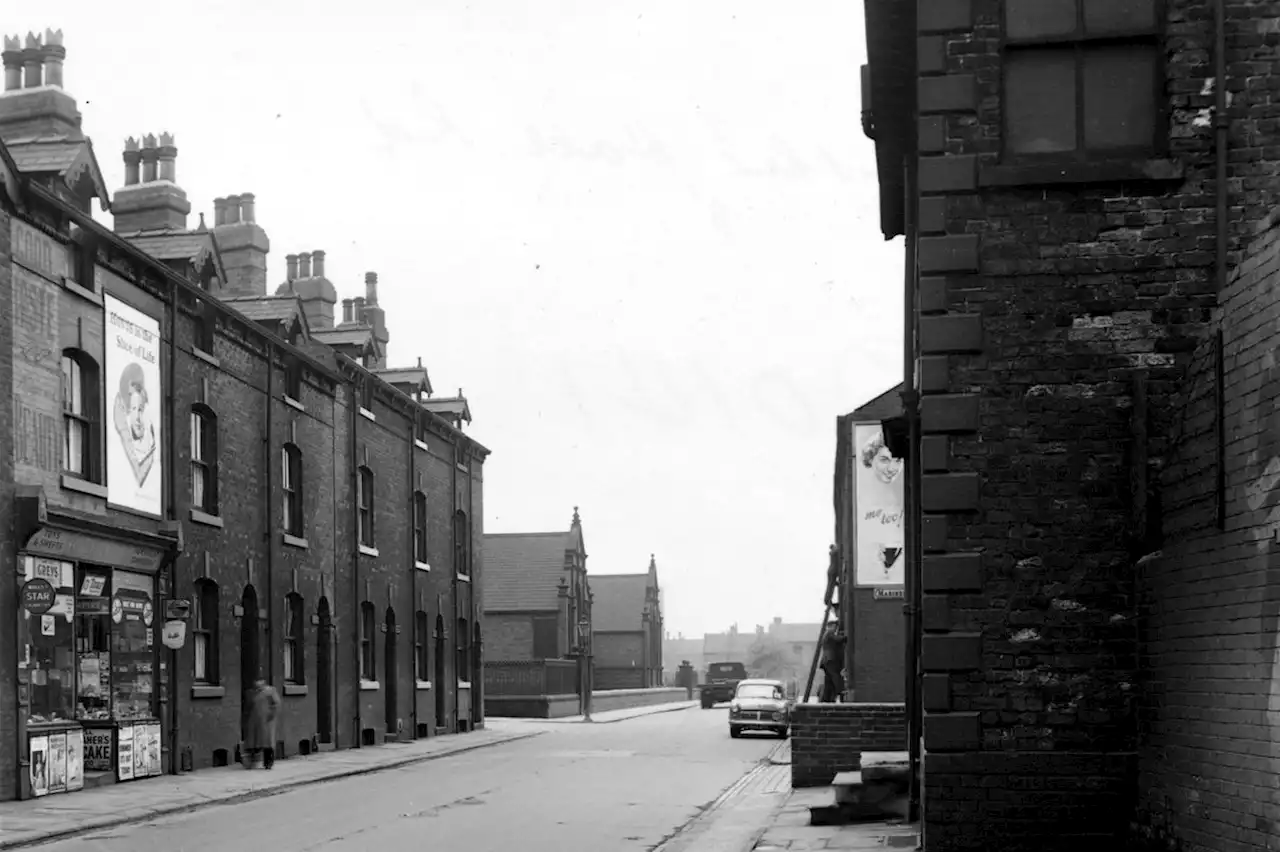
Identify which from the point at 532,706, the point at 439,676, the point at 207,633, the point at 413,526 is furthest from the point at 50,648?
the point at 532,706

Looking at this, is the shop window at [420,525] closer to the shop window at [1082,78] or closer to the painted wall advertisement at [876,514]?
the painted wall advertisement at [876,514]

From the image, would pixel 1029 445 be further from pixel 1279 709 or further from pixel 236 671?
pixel 236 671

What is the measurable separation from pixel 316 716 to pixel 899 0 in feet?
82.5

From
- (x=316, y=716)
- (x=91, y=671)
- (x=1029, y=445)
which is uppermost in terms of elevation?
(x=1029, y=445)

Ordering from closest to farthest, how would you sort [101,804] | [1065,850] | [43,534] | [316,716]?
[1065,850]
[101,804]
[43,534]
[316,716]

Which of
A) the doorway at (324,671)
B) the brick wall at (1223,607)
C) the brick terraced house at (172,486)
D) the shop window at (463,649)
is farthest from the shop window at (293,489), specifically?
the brick wall at (1223,607)

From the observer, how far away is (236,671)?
3045cm

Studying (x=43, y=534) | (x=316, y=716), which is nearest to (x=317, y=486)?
(x=316, y=716)

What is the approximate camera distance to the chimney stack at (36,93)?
2733 cm

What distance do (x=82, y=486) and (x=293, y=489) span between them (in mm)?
10471

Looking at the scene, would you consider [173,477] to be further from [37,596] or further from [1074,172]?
[1074,172]

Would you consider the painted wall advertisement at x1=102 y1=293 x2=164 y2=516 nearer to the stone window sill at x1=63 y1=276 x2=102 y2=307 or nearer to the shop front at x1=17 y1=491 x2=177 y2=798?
the stone window sill at x1=63 y1=276 x2=102 y2=307

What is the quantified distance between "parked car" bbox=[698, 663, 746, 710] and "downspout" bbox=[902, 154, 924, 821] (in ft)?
205

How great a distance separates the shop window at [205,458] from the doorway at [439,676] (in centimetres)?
1625
